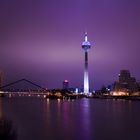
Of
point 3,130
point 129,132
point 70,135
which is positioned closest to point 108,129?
point 129,132

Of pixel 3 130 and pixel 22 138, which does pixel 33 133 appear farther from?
pixel 3 130

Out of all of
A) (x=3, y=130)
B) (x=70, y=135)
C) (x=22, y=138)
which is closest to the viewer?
(x=3, y=130)

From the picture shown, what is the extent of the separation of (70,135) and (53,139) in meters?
3.55

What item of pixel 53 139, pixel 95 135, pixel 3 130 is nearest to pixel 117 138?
pixel 95 135

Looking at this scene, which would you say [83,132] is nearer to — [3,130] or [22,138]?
[22,138]

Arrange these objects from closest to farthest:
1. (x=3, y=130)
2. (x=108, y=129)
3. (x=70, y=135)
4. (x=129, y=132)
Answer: (x=3, y=130), (x=70, y=135), (x=129, y=132), (x=108, y=129)

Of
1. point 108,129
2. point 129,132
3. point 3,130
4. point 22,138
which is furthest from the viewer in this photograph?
point 108,129

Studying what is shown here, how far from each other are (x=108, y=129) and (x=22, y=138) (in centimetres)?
1291

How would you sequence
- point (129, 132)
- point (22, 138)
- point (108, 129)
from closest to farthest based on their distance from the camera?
point (22, 138), point (129, 132), point (108, 129)

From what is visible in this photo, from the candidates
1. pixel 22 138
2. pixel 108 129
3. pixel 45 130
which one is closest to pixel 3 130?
pixel 22 138

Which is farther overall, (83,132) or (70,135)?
(83,132)

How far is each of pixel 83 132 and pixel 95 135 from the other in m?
2.77

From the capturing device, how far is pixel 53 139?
1377 inches

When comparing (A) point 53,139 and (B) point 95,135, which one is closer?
(A) point 53,139
